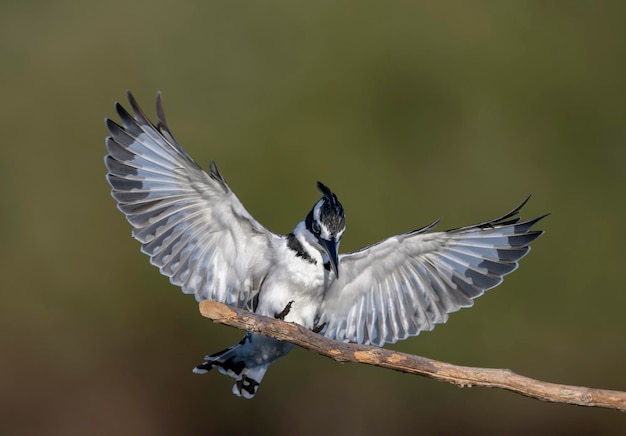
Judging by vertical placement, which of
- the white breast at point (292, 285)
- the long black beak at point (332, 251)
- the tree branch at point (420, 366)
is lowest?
the tree branch at point (420, 366)

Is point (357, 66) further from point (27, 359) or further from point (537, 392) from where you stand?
point (537, 392)

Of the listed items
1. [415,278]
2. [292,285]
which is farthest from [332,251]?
[415,278]

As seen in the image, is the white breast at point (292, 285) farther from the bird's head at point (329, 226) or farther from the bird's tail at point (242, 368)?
the bird's tail at point (242, 368)

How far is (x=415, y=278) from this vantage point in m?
3.99

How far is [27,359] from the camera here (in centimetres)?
698

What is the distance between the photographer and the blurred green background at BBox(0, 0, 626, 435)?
663 centimetres

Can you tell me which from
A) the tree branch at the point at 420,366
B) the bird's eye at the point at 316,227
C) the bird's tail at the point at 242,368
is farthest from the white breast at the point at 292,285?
the tree branch at the point at 420,366

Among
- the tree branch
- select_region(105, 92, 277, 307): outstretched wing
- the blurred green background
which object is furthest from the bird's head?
the blurred green background

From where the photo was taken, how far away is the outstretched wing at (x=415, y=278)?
3.84 meters

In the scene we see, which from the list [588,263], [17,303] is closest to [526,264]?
[588,263]

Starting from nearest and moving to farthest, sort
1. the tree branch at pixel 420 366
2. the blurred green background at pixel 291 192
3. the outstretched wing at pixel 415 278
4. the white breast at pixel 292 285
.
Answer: the tree branch at pixel 420 366 → the white breast at pixel 292 285 → the outstretched wing at pixel 415 278 → the blurred green background at pixel 291 192

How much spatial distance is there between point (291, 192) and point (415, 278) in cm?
282

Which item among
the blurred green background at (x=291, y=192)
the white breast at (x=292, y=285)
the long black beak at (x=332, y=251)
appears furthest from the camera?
the blurred green background at (x=291, y=192)

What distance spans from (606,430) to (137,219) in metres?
4.41
